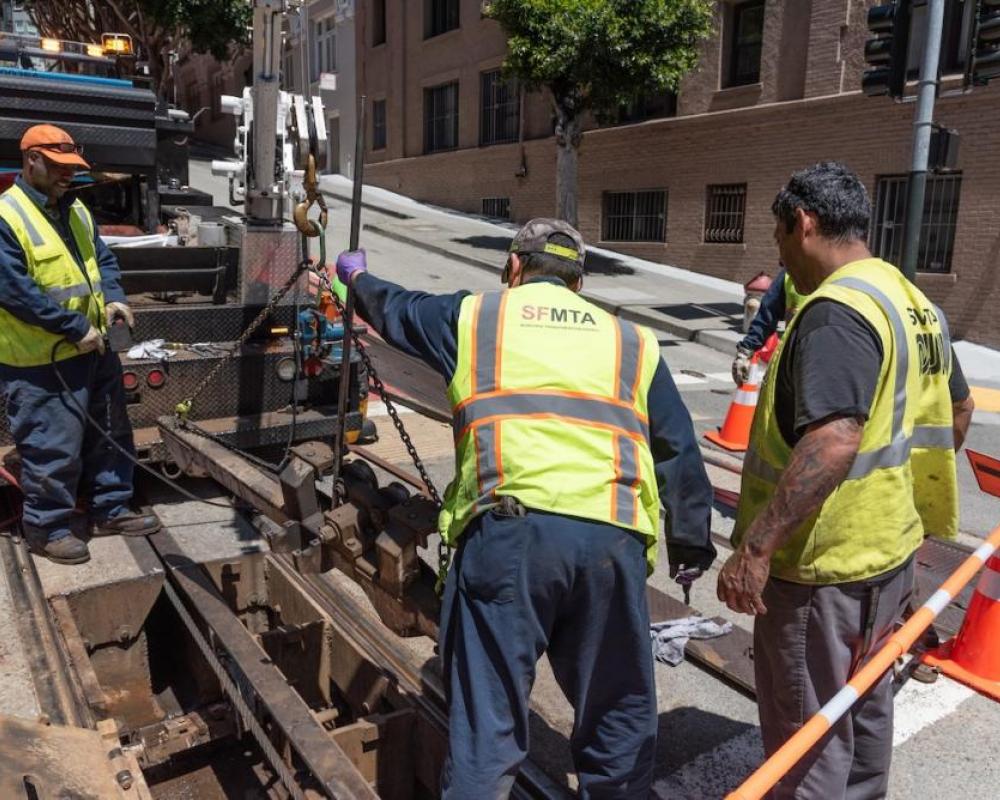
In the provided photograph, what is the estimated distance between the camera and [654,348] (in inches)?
98.5

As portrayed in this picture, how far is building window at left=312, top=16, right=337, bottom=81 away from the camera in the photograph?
30.5 m

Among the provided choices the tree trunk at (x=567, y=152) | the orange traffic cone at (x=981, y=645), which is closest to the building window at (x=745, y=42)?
the tree trunk at (x=567, y=152)

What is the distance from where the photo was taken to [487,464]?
7.74 feet

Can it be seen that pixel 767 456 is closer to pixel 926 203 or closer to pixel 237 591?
pixel 237 591

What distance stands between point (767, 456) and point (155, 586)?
3.11 metres

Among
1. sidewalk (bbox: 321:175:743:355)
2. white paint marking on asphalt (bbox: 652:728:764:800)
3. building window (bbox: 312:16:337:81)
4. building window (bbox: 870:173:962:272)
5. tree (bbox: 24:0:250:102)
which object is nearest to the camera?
white paint marking on asphalt (bbox: 652:728:764:800)

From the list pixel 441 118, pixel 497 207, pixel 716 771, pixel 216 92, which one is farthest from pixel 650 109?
pixel 216 92

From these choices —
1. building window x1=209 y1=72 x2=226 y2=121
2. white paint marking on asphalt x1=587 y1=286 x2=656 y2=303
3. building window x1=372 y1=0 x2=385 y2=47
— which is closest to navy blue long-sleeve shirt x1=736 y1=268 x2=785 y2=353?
white paint marking on asphalt x1=587 y1=286 x2=656 y2=303

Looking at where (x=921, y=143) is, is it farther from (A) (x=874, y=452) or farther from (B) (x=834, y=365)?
(B) (x=834, y=365)

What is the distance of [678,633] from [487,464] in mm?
2077

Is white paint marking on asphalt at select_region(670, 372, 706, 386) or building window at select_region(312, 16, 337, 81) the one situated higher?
building window at select_region(312, 16, 337, 81)

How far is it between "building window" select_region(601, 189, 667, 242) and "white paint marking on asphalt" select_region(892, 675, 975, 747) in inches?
624

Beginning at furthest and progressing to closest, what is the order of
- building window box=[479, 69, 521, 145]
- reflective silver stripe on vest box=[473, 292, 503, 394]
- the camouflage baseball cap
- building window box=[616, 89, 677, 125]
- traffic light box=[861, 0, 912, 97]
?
building window box=[479, 69, 521, 145], building window box=[616, 89, 677, 125], traffic light box=[861, 0, 912, 97], the camouflage baseball cap, reflective silver stripe on vest box=[473, 292, 503, 394]

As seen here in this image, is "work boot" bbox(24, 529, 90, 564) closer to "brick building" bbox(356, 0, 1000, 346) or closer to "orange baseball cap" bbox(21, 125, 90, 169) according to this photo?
"orange baseball cap" bbox(21, 125, 90, 169)
